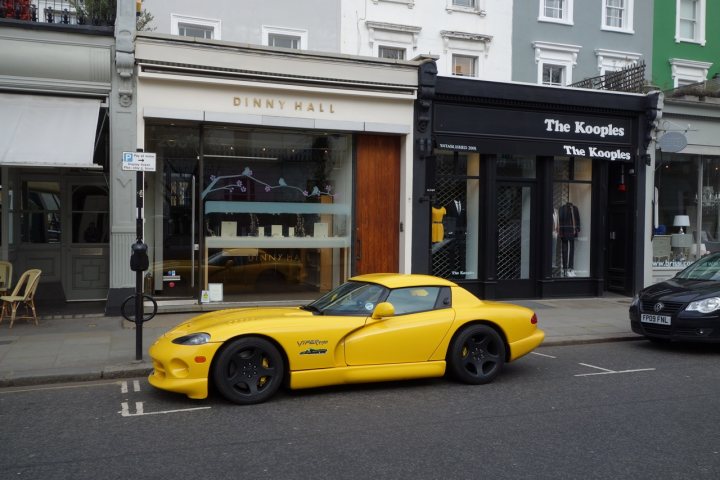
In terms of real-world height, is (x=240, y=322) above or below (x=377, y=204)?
below

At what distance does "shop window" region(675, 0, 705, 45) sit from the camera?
20891 millimetres

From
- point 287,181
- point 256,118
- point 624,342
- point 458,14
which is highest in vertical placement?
point 458,14

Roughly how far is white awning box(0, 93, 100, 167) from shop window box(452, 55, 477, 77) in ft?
33.8

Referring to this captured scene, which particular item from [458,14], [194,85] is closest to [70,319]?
[194,85]

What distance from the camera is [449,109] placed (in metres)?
14.0

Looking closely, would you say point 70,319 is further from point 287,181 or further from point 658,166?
point 658,166

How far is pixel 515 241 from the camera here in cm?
1523

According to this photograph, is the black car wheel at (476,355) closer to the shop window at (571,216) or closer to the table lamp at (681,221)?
the shop window at (571,216)

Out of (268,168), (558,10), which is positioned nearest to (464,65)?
(558,10)

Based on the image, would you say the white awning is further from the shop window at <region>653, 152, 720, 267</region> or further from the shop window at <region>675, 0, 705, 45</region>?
the shop window at <region>675, 0, 705, 45</region>

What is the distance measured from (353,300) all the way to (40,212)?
352 inches

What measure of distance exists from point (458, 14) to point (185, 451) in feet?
51.5

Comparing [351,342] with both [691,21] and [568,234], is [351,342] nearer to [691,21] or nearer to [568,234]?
[568,234]

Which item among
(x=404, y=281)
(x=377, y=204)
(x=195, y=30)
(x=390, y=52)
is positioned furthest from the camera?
(x=390, y=52)
